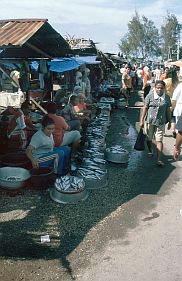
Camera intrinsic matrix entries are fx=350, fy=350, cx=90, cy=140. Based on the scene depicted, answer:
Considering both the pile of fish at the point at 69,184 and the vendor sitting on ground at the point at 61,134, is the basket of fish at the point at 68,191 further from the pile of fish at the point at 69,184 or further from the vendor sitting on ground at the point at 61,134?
the vendor sitting on ground at the point at 61,134

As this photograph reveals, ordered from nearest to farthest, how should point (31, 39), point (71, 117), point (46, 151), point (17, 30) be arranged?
point (17, 30) < point (46, 151) < point (31, 39) < point (71, 117)

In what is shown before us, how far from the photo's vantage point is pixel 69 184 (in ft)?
19.0

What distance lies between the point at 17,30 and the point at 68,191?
2632 mm

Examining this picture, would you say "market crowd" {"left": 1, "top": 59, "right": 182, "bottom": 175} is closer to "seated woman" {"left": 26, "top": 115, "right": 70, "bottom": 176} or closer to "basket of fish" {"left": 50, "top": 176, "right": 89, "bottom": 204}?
"seated woman" {"left": 26, "top": 115, "right": 70, "bottom": 176}

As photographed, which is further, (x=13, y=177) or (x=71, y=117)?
(x=71, y=117)

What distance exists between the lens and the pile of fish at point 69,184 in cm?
571

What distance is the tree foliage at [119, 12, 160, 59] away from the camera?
72.7 m

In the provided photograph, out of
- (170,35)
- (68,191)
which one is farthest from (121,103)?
(170,35)

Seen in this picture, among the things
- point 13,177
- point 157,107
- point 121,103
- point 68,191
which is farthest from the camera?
point 121,103

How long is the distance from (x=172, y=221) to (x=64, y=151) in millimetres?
2352

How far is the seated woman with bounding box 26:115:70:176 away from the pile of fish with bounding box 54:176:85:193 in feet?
1.59

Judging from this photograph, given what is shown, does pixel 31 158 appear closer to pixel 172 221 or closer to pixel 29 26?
pixel 29 26

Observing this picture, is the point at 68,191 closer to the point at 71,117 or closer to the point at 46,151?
the point at 46,151

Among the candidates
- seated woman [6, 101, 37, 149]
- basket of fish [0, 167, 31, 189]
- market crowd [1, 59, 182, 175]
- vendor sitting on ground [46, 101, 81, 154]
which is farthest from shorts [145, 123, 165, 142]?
basket of fish [0, 167, 31, 189]
